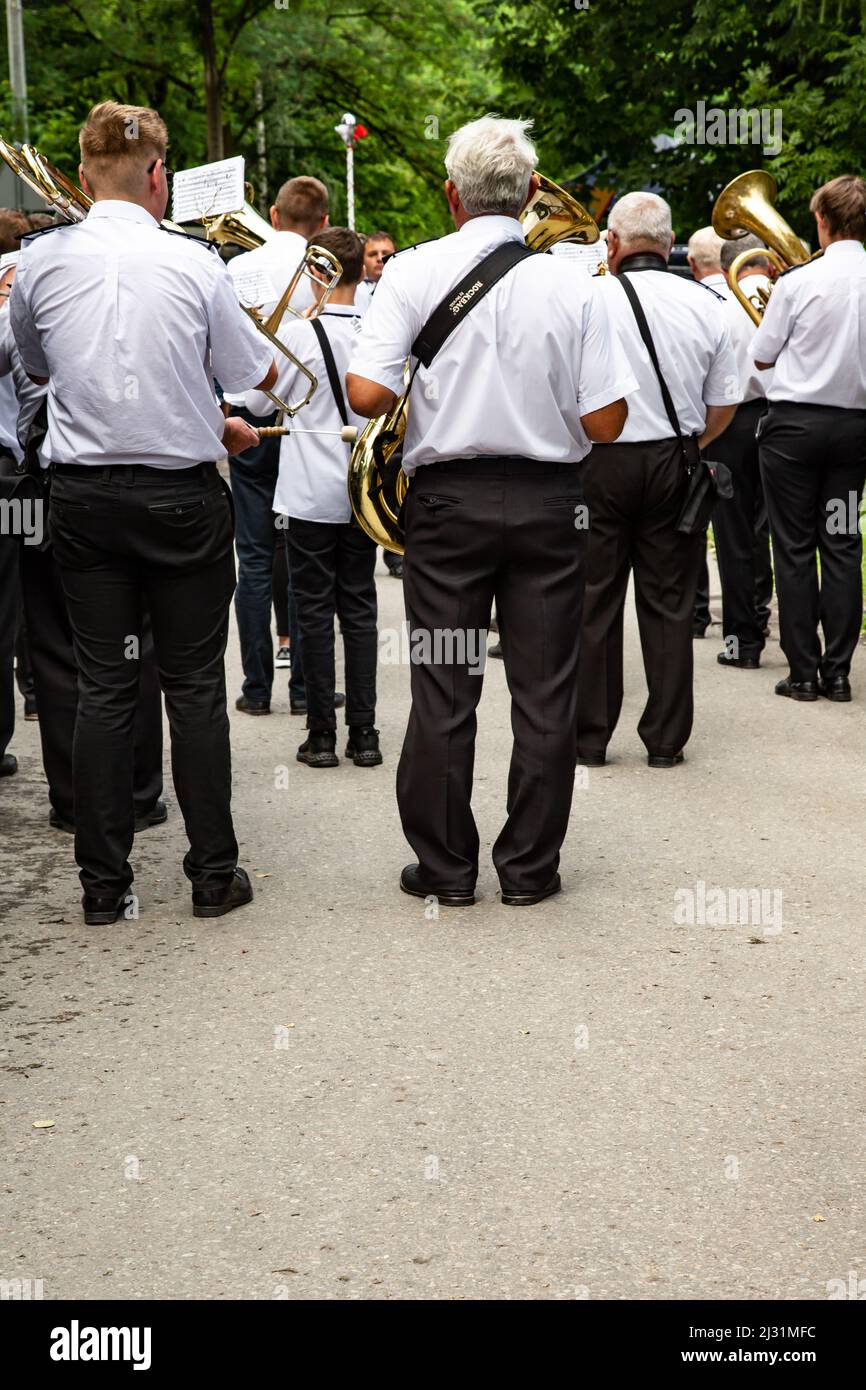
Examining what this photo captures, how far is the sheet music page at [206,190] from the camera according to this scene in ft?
19.5

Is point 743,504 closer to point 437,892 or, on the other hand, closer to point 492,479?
point 492,479

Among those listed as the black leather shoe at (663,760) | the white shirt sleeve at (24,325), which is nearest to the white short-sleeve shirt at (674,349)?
the black leather shoe at (663,760)

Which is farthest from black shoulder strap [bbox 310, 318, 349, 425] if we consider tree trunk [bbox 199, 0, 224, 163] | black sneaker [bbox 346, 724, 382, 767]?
tree trunk [bbox 199, 0, 224, 163]

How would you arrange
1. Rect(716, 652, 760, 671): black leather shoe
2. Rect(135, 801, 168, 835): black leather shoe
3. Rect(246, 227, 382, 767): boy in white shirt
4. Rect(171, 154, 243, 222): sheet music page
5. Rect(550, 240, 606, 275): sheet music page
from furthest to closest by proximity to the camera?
Rect(716, 652, 760, 671): black leather shoe, Rect(550, 240, 606, 275): sheet music page, Rect(246, 227, 382, 767): boy in white shirt, Rect(135, 801, 168, 835): black leather shoe, Rect(171, 154, 243, 222): sheet music page

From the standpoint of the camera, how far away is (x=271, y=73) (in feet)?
95.1

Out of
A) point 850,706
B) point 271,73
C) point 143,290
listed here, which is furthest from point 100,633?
point 271,73

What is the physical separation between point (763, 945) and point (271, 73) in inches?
1047

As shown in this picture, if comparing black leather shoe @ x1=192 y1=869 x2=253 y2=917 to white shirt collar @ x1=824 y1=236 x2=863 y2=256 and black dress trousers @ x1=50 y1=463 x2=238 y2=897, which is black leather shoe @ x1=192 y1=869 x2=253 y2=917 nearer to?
black dress trousers @ x1=50 y1=463 x2=238 y2=897

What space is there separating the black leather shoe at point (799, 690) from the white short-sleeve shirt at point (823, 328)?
4.26ft

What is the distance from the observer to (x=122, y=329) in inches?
192

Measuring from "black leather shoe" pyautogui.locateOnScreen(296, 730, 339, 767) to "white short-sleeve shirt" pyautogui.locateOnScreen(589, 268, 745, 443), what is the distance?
1.69 meters

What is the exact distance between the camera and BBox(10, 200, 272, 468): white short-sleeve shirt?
191 inches

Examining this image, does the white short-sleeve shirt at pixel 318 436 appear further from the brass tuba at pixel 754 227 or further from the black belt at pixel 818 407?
the brass tuba at pixel 754 227

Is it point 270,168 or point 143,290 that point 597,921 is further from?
point 270,168
